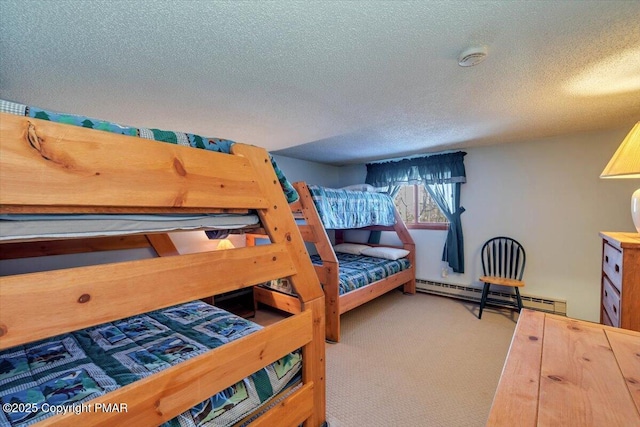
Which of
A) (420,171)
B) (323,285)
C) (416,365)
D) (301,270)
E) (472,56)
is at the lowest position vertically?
(416,365)

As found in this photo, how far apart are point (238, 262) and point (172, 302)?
25 cm

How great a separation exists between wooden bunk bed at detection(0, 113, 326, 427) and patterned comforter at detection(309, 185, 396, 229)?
1423 mm

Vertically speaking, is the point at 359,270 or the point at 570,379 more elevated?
the point at 570,379

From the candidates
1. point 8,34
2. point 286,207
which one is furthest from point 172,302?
point 8,34

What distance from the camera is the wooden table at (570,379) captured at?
66 centimetres

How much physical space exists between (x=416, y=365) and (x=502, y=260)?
201 cm

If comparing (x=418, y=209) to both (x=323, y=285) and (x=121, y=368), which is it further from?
(x=121, y=368)

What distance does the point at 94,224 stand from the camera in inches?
29.0

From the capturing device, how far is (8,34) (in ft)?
3.68

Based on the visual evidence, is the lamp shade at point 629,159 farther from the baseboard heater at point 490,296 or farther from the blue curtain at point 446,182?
the baseboard heater at point 490,296

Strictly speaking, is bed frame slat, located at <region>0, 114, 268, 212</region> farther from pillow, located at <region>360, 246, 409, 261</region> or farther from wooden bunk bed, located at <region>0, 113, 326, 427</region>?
pillow, located at <region>360, 246, 409, 261</region>

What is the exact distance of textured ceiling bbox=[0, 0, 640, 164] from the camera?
3.43 ft

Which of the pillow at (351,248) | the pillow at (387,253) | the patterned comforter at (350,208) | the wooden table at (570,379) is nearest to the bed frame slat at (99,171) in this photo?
the wooden table at (570,379)
